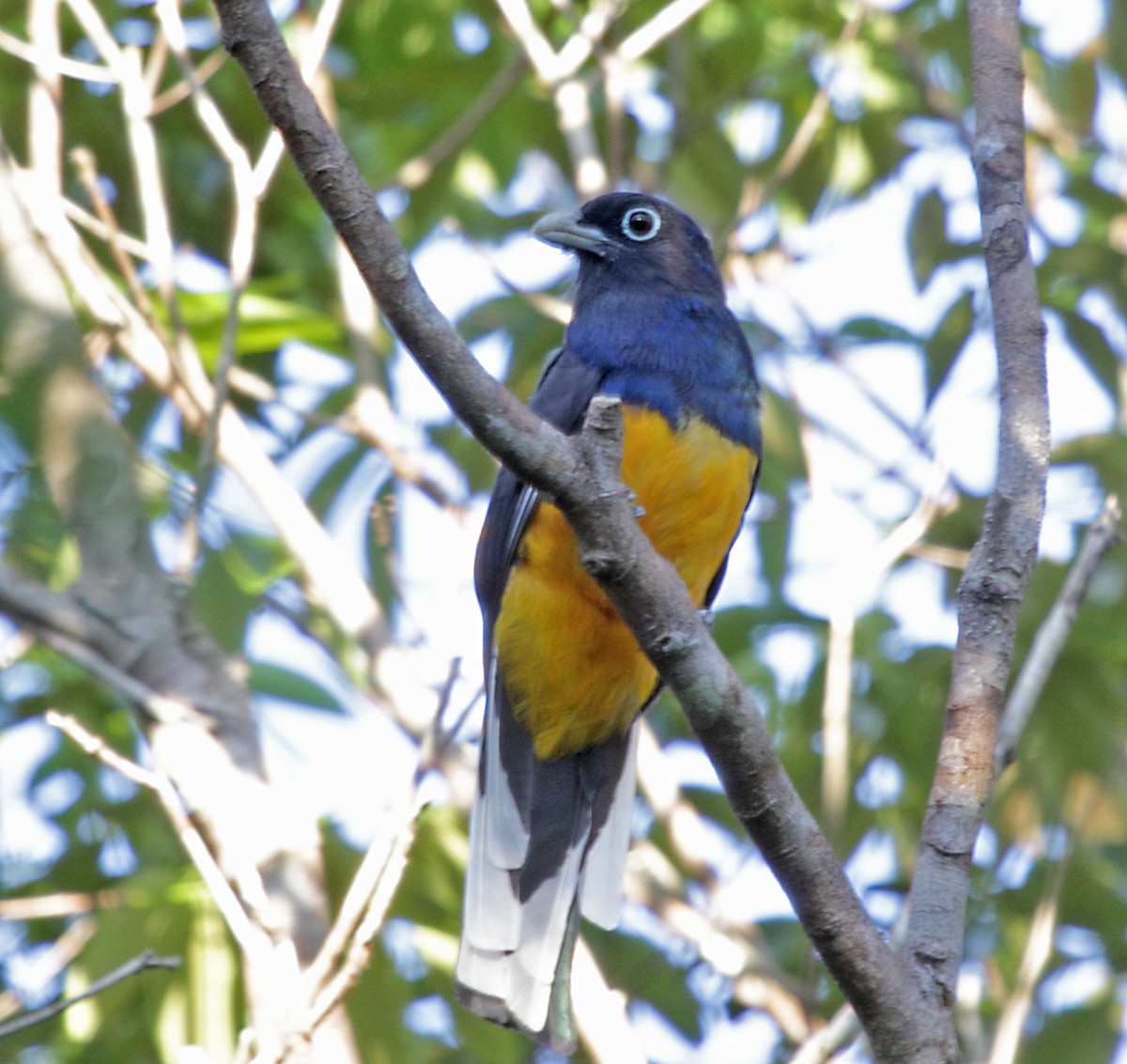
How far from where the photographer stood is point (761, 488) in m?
5.32

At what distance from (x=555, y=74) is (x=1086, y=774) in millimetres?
2769

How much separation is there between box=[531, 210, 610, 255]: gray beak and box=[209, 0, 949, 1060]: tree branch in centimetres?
236

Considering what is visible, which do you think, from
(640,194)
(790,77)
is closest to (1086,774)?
(640,194)

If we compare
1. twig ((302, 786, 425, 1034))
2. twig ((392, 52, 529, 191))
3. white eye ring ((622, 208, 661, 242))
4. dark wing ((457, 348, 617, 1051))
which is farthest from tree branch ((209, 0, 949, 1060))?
twig ((392, 52, 529, 191))

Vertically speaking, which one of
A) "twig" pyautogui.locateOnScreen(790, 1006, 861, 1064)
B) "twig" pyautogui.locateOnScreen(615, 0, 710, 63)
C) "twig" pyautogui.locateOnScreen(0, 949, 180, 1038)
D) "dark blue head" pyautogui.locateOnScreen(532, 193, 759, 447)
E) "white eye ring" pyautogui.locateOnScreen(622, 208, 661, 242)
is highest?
"twig" pyautogui.locateOnScreen(615, 0, 710, 63)

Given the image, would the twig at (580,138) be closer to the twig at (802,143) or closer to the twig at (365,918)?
the twig at (802,143)

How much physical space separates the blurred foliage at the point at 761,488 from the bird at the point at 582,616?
0.34 metres

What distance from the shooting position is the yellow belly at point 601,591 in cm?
409

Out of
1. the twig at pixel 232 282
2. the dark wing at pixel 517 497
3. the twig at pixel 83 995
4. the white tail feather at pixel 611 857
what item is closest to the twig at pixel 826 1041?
the white tail feather at pixel 611 857

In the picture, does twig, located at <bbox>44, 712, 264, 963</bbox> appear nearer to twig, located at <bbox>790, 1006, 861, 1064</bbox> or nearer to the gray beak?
twig, located at <bbox>790, 1006, 861, 1064</bbox>

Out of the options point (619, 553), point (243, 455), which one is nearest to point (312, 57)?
point (243, 455)

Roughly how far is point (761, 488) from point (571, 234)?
111 centimetres

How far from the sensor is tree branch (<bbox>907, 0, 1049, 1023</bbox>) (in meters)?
2.75

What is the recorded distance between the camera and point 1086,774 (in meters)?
4.69
